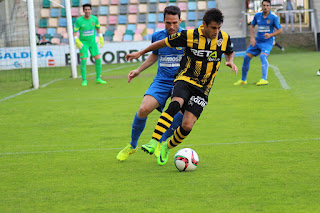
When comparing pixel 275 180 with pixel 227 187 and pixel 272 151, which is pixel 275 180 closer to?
pixel 227 187

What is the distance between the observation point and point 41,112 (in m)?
10.6

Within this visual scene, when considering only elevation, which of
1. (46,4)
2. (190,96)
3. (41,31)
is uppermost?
(46,4)

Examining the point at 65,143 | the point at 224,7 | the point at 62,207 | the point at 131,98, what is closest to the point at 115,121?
the point at 65,143

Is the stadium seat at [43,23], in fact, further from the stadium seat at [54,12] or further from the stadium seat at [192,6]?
the stadium seat at [192,6]

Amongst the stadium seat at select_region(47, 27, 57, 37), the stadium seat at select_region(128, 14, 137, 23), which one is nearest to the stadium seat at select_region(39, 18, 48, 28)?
the stadium seat at select_region(47, 27, 57, 37)

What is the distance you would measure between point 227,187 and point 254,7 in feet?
89.5

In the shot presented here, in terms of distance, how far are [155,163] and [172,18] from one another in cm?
162

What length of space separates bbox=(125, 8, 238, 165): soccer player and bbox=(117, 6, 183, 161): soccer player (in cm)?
36

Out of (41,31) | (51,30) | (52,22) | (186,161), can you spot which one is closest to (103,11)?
(52,22)

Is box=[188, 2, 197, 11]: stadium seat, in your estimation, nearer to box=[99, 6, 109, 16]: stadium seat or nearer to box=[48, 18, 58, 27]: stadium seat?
box=[99, 6, 109, 16]: stadium seat

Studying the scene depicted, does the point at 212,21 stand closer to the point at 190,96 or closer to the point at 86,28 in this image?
the point at 190,96

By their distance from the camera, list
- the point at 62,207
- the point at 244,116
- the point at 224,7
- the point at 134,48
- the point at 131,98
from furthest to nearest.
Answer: the point at 224,7
the point at 134,48
the point at 131,98
the point at 244,116
the point at 62,207

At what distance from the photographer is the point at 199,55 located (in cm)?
578

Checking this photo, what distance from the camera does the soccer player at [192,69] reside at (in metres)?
5.66
